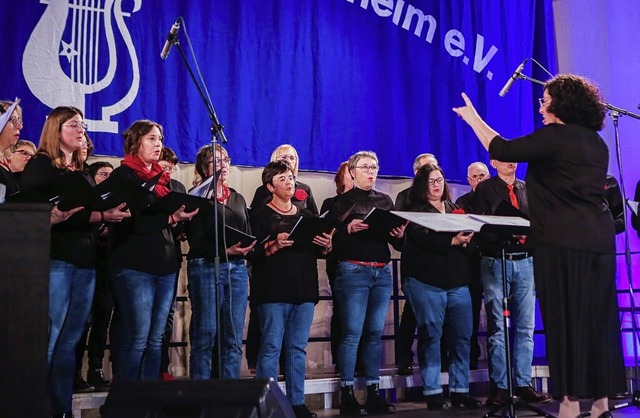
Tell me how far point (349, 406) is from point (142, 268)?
1.63 metres

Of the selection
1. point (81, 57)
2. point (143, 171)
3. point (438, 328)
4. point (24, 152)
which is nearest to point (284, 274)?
point (143, 171)

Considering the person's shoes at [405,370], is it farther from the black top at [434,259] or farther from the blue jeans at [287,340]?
the blue jeans at [287,340]

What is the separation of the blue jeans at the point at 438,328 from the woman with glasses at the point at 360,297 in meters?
0.23

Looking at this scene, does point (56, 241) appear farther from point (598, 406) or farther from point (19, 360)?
point (598, 406)

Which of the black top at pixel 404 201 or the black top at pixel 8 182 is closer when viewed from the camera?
the black top at pixel 8 182

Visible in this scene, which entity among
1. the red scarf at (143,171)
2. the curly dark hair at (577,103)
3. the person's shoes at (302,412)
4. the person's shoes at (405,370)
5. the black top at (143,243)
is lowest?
the person's shoes at (302,412)

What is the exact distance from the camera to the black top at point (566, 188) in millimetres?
3379

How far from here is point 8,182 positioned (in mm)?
3916

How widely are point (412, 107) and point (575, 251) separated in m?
3.68

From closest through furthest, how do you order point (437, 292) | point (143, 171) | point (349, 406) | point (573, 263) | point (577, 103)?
point (573, 263), point (577, 103), point (143, 171), point (349, 406), point (437, 292)

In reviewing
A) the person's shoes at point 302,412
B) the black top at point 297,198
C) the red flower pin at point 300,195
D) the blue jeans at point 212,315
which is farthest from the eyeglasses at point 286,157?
the person's shoes at point 302,412

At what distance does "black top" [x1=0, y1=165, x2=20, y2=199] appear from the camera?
3.87 meters

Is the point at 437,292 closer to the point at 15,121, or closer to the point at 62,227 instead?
the point at 62,227

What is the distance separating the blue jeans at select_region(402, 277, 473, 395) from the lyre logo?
7.90ft
